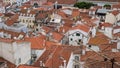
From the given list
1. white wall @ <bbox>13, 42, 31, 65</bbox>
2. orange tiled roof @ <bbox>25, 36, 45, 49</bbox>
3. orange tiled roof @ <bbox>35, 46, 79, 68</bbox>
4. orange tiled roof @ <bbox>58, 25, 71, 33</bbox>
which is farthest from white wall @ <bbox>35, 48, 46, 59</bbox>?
orange tiled roof @ <bbox>58, 25, 71, 33</bbox>

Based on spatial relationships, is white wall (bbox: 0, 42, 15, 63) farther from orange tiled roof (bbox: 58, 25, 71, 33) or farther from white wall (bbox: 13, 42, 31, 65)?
orange tiled roof (bbox: 58, 25, 71, 33)

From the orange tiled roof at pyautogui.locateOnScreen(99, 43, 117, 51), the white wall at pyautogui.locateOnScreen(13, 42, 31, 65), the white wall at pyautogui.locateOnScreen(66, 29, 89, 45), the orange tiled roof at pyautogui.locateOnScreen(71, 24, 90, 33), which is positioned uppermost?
the white wall at pyautogui.locateOnScreen(13, 42, 31, 65)

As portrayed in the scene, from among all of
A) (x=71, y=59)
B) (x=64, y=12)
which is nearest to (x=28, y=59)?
(x=71, y=59)

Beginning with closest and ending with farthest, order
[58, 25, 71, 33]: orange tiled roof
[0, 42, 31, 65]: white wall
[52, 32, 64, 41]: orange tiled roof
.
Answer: [0, 42, 31, 65]: white wall, [52, 32, 64, 41]: orange tiled roof, [58, 25, 71, 33]: orange tiled roof

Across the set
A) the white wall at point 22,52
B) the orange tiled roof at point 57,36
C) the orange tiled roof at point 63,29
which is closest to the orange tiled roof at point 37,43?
the white wall at point 22,52

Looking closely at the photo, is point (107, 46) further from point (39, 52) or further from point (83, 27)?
point (83, 27)

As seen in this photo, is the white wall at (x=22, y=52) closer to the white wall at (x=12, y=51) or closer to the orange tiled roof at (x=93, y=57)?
the white wall at (x=12, y=51)

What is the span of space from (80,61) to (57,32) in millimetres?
15036

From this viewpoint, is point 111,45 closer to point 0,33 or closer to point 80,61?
point 80,61

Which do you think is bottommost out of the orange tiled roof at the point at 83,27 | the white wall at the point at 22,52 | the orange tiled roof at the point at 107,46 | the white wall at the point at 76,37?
the white wall at the point at 76,37

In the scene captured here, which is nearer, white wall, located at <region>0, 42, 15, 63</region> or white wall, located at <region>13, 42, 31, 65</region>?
white wall, located at <region>0, 42, 15, 63</region>

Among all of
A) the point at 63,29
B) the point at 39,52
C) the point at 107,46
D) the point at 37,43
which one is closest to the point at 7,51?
the point at 39,52

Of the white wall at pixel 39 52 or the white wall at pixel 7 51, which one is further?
the white wall at pixel 39 52

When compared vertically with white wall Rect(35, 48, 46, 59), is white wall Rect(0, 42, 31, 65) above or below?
above
